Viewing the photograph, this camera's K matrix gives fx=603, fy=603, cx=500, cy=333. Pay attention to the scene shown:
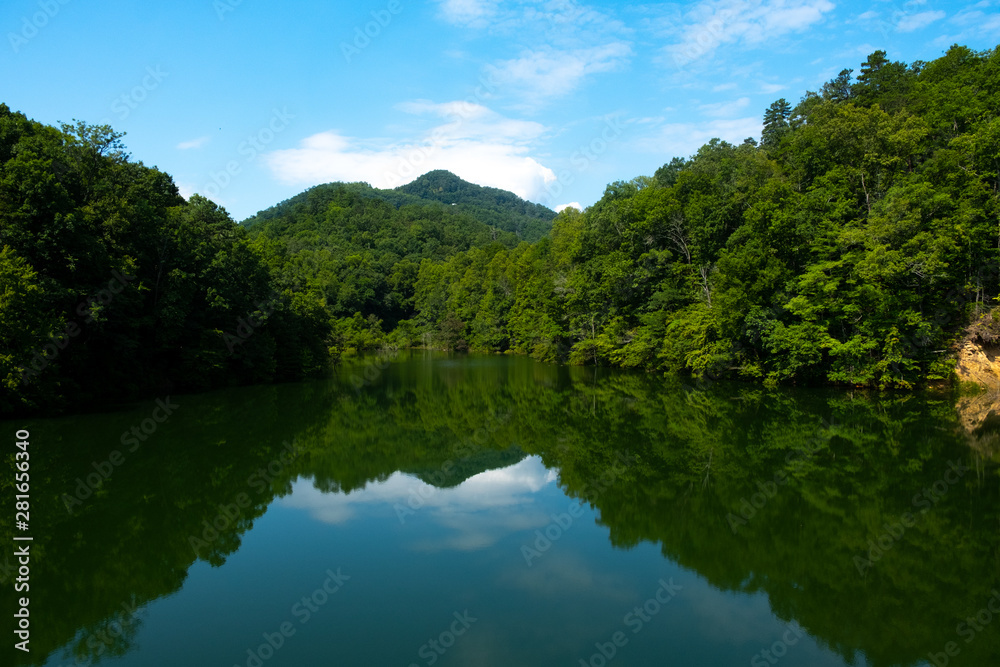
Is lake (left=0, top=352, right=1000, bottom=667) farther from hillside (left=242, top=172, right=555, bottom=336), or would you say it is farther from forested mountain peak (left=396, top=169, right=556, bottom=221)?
forested mountain peak (left=396, top=169, right=556, bottom=221)

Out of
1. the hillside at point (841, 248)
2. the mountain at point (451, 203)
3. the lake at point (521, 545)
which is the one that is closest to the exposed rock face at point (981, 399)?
the lake at point (521, 545)

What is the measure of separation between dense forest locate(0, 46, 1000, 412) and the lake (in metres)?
5.63

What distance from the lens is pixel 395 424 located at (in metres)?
20.2

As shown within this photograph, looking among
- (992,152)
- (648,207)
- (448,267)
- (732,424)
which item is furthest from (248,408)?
(448,267)

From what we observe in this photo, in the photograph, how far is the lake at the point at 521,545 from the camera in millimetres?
6242

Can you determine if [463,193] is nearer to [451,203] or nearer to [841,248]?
[451,203]

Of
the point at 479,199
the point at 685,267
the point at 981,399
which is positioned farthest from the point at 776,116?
the point at 479,199

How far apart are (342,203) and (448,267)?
151 ft

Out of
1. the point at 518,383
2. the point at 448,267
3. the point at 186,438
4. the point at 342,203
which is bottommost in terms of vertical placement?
the point at 518,383

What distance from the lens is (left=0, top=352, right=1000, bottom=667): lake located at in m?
6.24

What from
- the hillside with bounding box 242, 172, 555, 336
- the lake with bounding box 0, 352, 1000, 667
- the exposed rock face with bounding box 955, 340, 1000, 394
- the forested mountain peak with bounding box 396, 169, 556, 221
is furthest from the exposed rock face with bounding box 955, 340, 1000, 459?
the forested mountain peak with bounding box 396, 169, 556, 221

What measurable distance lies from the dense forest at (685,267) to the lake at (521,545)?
222 inches

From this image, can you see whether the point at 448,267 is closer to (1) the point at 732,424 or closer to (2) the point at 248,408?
(2) the point at 248,408

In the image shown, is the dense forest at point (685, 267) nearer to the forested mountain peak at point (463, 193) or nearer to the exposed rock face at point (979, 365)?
the exposed rock face at point (979, 365)
